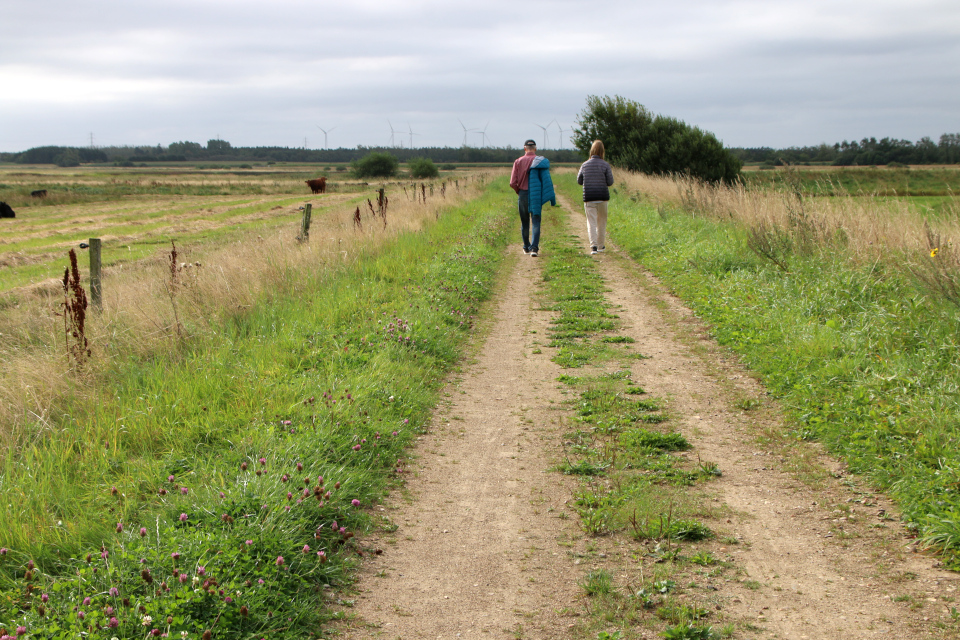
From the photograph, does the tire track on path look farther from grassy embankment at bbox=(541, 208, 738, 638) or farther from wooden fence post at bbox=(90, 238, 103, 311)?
wooden fence post at bbox=(90, 238, 103, 311)

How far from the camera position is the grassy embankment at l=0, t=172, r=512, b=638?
305 cm

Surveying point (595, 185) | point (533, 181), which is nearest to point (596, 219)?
point (595, 185)

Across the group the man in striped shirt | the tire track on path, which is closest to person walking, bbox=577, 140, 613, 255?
the man in striped shirt

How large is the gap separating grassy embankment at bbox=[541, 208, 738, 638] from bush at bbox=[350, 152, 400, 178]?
89990mm

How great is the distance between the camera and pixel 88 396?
18.2 ft

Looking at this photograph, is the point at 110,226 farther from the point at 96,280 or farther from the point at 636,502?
the point at 636,502

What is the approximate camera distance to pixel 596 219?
14.3 m

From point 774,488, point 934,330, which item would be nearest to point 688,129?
point 934,330

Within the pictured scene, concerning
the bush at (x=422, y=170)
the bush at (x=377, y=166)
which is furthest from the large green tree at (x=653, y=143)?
the bush at (x=377, y=166)

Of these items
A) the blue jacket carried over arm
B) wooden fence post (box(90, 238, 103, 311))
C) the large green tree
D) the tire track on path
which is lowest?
the tire track on path

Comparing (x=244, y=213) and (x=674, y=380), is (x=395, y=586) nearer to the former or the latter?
(x=674, y=380)

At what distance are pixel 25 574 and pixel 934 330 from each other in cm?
706

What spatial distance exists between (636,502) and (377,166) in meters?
93.9

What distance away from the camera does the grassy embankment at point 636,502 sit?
10.2 feet
